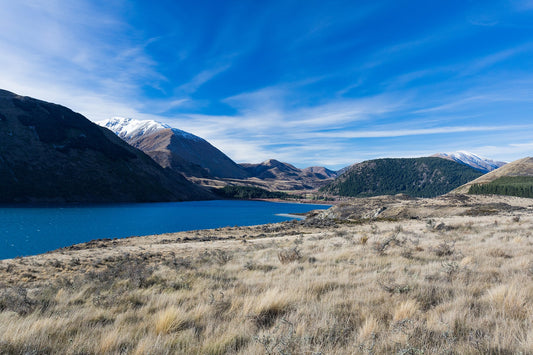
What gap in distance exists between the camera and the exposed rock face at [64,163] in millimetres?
90375

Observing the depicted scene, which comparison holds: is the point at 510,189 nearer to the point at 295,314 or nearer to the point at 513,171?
the point at 513,171

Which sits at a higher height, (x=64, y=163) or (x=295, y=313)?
(x=64, y=163)

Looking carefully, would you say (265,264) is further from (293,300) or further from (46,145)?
(46,145)

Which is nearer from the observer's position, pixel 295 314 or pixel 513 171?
pixel 295 314

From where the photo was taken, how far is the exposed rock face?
→ 3558 inches

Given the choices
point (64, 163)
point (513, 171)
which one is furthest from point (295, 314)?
point (513, 171)

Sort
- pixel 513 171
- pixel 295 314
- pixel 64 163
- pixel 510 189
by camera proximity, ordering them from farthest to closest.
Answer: pixel 513 171 < pixel 510 189 < pixel 64 163 < pixel 295 314

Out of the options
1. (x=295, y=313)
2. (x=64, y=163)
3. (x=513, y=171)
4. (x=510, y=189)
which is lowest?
(x=295, y=313)

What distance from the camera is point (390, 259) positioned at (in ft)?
32.0

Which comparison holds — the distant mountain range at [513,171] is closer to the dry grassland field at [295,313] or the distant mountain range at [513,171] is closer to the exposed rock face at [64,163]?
the exposed rock face at [64,163]

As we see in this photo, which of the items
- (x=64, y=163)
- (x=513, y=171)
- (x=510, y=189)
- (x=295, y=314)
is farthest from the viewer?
(x=513, y=171)

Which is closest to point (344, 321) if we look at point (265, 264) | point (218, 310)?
point (218, 310)

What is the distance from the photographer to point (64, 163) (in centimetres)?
10525

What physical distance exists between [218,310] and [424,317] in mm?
3772
